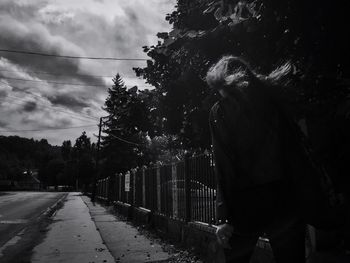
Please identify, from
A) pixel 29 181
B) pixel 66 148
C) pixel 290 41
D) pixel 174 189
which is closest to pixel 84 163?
pixel 29 181

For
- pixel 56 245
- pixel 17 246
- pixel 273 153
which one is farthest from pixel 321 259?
pixel 17 246

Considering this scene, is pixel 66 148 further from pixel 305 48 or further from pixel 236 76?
pixel 236 76

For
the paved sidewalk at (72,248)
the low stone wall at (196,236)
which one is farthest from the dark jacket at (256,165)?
the paved sidewalk at (72,248)

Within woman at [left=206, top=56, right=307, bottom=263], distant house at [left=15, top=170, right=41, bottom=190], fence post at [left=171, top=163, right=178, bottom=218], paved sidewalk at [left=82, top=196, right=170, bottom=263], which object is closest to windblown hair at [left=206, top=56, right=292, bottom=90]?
woman at [left=206, top=56, right=307, bottom=263]

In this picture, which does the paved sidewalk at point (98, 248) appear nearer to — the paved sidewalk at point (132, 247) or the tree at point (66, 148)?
the paved sidewalk at point (132, 247)

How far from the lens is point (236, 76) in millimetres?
2584

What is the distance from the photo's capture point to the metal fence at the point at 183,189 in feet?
23.9

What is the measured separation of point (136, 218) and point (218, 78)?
41.5 feet

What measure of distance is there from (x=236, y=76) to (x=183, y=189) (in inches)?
256

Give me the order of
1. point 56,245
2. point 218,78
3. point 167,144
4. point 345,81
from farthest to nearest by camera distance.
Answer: point 167,144
point 56,245
point 345,81
point 218,78

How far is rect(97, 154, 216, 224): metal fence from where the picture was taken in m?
7.29

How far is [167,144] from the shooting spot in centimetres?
1334

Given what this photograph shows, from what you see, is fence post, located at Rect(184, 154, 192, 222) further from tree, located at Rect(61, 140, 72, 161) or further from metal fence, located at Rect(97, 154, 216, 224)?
tree, located at Rect(61, 140, 72, 161)

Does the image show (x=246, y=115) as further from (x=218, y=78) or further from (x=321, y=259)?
(x=321, y=259)
